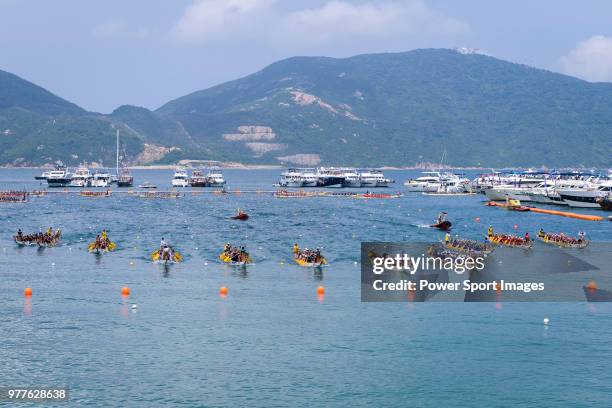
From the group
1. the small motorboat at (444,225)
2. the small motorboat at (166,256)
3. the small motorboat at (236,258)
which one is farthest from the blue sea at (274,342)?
the small motorboat at (444,225)

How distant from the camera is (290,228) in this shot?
154375 mm

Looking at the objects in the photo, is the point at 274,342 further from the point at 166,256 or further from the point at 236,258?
the point at 166,256

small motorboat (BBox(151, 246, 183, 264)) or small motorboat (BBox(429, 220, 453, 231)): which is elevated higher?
small motorboat (BBox(429, 220, 453, 231))

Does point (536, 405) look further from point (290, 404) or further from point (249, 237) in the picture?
point (249, 237)

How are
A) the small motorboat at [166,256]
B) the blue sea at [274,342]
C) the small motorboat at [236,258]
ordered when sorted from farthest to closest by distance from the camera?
1. the small motorboat at [166,256]
2. the small motorboat at [236,258]
3. the blue sea at [274,342]

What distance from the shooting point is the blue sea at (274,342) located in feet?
179

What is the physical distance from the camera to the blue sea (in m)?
54.6

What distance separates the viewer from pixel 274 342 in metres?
64.9

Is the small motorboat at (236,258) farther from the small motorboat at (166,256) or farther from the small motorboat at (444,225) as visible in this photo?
the small motorboat at (444,225)

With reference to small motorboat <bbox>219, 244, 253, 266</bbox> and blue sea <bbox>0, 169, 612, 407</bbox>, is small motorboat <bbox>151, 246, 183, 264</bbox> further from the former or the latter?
small motorboat <bbox>219, 244, 253, 266</bbox>

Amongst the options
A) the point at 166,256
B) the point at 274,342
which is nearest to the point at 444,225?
the point at 166,256

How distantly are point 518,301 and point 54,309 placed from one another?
4170cm

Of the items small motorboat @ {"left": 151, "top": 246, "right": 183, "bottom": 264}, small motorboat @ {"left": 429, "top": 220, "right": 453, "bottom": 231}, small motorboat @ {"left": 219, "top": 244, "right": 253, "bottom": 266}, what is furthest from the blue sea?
small motorboat @ {"left": 429, "top": 220, "right": 453, "bottom": 231}

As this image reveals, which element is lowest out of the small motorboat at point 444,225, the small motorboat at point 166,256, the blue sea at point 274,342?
the blue sea at point 274,342
